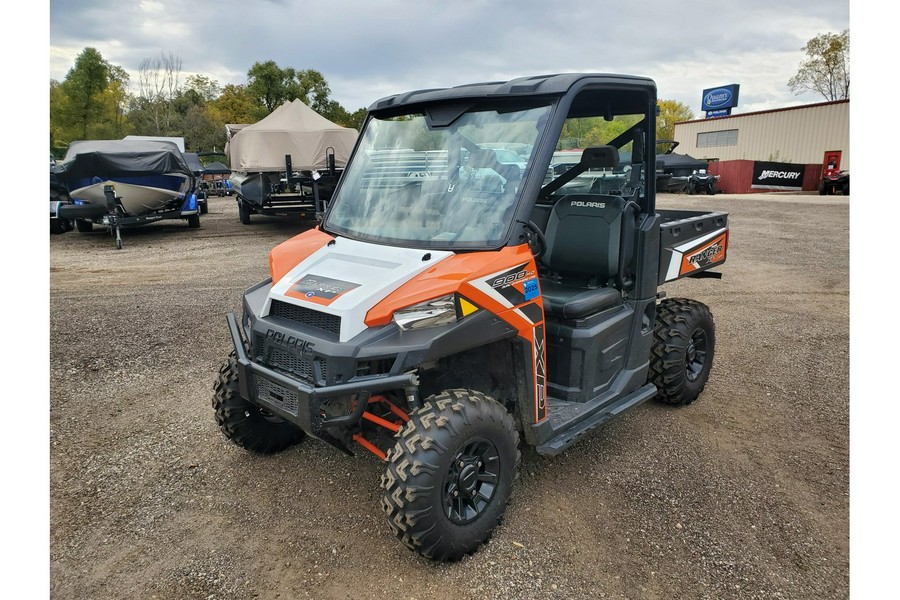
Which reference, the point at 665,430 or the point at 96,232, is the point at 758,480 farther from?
the point at 96,232

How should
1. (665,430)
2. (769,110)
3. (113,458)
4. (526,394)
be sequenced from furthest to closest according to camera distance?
(769,110), (665,430), (113,458), (526,394)

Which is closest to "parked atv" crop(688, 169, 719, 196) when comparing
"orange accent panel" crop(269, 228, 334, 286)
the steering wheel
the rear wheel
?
the rear wheel

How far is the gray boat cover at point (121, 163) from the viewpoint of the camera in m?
12.1

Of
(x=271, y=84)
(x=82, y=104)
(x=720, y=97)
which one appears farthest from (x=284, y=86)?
(x=720, y=97)

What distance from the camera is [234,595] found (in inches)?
103

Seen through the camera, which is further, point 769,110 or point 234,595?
point 769,110

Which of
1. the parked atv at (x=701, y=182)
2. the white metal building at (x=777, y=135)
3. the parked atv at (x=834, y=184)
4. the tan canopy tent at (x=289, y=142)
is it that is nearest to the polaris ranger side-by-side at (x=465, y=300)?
the tan canopy tent at (x=289, y=142)

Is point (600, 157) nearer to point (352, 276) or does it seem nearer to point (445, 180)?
point (445, 180)

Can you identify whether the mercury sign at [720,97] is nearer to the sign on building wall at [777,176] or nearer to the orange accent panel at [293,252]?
the sign on building wall at [777,176]

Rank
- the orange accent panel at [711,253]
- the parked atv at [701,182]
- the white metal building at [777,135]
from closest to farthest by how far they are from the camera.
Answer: the orange accent panel at [711,253] < the parked atv at [701,182] < the white metal building at [777,135]

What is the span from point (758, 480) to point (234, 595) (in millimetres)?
2962

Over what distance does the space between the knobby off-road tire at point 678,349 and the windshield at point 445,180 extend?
A: 1.95 meters

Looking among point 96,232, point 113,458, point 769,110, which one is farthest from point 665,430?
point 769,110

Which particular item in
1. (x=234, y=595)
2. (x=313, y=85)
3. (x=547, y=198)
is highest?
(x=313, y=85)
